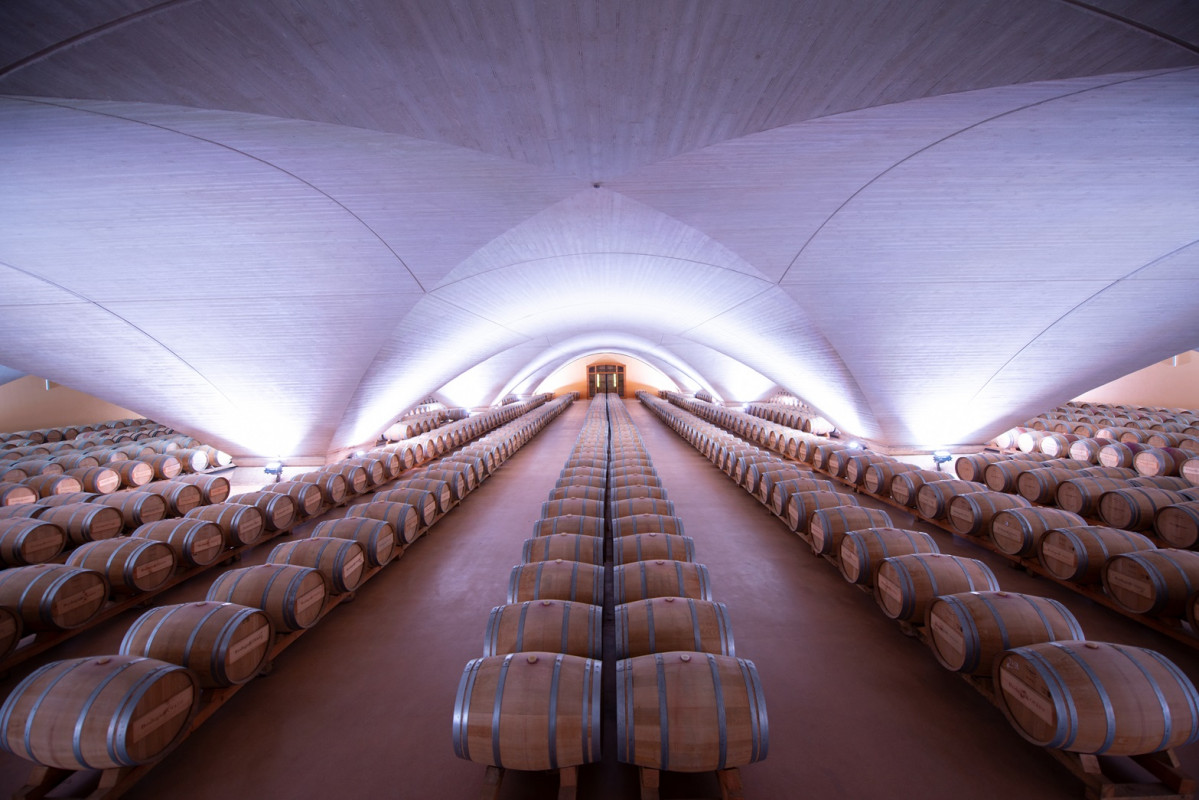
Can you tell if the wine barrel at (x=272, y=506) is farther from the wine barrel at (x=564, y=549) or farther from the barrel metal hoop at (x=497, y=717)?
the barrel metal hoop at (x=497, y=717)

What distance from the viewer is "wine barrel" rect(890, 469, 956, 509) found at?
21.3 feet

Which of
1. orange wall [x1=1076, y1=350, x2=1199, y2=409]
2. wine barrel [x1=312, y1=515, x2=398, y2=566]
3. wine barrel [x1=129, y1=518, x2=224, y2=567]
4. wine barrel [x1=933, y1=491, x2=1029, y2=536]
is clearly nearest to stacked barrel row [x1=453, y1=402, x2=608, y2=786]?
wine barrel [x1=312, y1=515, x2=398, y2=566]

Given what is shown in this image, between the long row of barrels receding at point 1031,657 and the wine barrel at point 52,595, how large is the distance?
7270 mm

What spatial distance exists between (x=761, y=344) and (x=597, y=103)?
1005 cm

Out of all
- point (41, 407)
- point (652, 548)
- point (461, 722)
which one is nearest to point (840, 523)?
point (652, 548)

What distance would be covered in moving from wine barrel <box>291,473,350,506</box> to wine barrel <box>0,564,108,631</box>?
3.12m

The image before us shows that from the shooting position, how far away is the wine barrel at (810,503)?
221 inches

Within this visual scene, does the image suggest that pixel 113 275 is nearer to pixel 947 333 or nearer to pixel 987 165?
pixel 987 165

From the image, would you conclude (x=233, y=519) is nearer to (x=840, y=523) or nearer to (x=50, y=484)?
(x=50, y=484)

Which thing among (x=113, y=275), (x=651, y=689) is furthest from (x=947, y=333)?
(x=113, y=275)

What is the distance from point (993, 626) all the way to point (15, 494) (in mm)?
12667

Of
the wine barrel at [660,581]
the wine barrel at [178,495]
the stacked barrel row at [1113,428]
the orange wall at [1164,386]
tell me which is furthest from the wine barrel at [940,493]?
the orange wall at [1164,386]

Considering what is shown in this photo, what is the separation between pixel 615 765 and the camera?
272cm

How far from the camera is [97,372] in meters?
8.94
